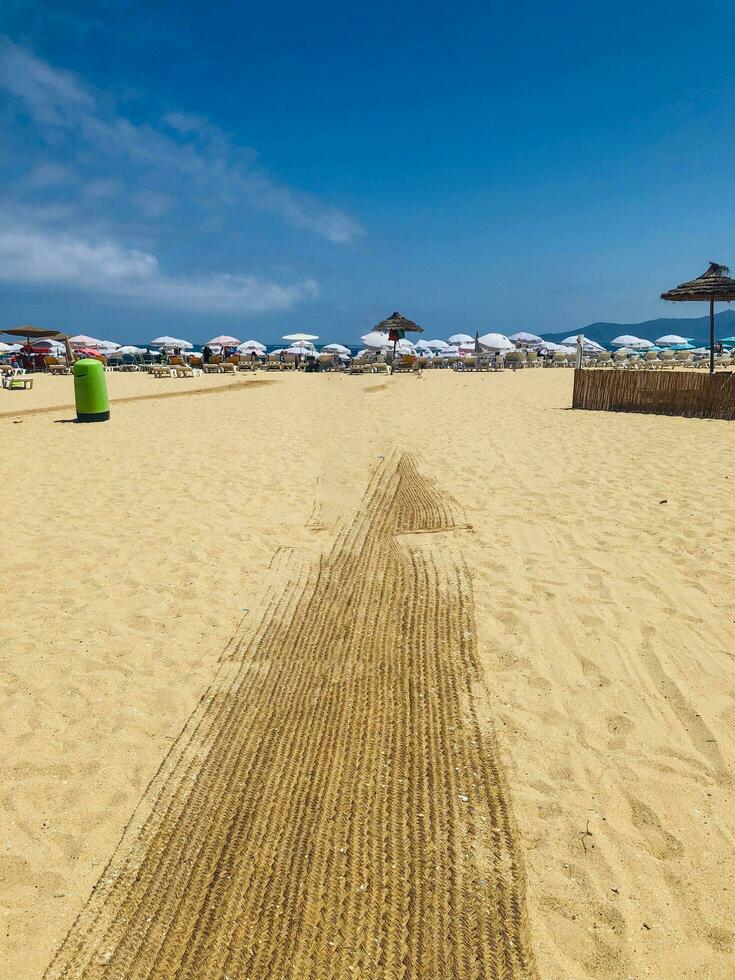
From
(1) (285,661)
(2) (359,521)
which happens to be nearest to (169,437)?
(2) (359,521)

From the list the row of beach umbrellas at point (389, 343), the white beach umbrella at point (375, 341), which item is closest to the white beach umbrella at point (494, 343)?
the row of beach umbrellas at point (389, 343)

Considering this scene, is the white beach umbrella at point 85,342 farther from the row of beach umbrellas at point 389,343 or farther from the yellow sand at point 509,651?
the yellow sand at point 509,651

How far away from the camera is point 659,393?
1344 cm

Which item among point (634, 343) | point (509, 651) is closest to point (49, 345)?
point (634, 343)

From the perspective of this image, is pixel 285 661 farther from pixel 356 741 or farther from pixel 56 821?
pixel 56 821

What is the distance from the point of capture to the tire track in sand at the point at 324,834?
1.97m

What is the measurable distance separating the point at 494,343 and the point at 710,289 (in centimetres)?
2466

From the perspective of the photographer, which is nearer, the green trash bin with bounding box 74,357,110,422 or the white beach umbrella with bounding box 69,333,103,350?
the green trash bin with bounding box 74,357,110,422

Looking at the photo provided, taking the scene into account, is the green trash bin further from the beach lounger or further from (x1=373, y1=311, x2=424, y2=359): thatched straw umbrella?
(x1=373, y1=311, x2=424, y2=359): thatched straw umbrella

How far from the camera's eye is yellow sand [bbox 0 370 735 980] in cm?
221

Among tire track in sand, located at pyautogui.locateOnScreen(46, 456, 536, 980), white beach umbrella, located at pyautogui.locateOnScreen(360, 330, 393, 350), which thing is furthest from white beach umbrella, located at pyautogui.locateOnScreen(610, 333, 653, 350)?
tire track in sand, located at pyautogui.locateOnScreen(46, 456, 536, 980)

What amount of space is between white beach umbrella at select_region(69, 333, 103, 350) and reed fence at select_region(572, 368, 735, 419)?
3377 cm

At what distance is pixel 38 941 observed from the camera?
201 cm

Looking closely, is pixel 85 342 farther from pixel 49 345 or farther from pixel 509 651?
pixel 509 651
